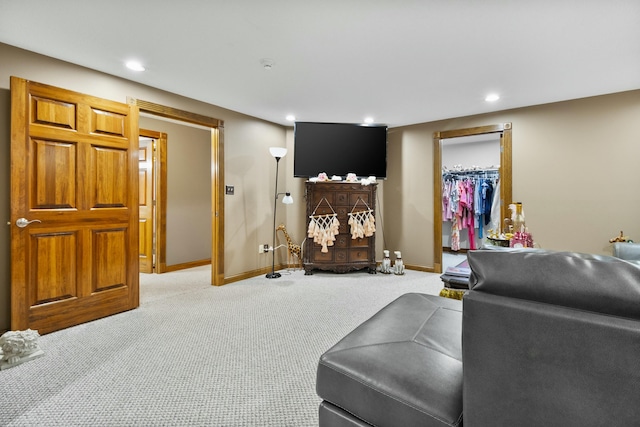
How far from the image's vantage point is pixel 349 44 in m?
2.33

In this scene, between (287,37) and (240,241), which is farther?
(240,241)

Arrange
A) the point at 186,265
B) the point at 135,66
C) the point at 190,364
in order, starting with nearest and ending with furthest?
the point at 190,364 < the point at 135,66 < the point at 186,265

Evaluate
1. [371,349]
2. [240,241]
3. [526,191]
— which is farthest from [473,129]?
[371,349]

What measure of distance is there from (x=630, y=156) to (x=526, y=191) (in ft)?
3.30

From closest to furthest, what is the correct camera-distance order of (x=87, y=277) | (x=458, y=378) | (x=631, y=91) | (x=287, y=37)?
(x=458, y=378)
(x=287, y=37)
(x=87, y=277)
(x=631, y=91)

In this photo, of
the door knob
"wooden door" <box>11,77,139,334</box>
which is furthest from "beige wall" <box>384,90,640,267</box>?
the door knob

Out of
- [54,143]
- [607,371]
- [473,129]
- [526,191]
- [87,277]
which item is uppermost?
[473,129]

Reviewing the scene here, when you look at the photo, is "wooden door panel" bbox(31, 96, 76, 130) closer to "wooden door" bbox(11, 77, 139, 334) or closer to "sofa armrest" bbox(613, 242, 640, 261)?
"wooden door" bbox(11, 77, 139, 334)

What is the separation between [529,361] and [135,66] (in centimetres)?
340

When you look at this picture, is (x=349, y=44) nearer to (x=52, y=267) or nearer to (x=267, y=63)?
(x=267, y=63)

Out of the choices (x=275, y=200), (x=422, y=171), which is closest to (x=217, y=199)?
(x=275, y=200)

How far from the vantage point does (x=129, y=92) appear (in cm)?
307

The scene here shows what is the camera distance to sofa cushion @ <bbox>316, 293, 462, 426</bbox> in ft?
2.88

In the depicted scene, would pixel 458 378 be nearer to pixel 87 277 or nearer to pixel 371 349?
pixel 371 349
